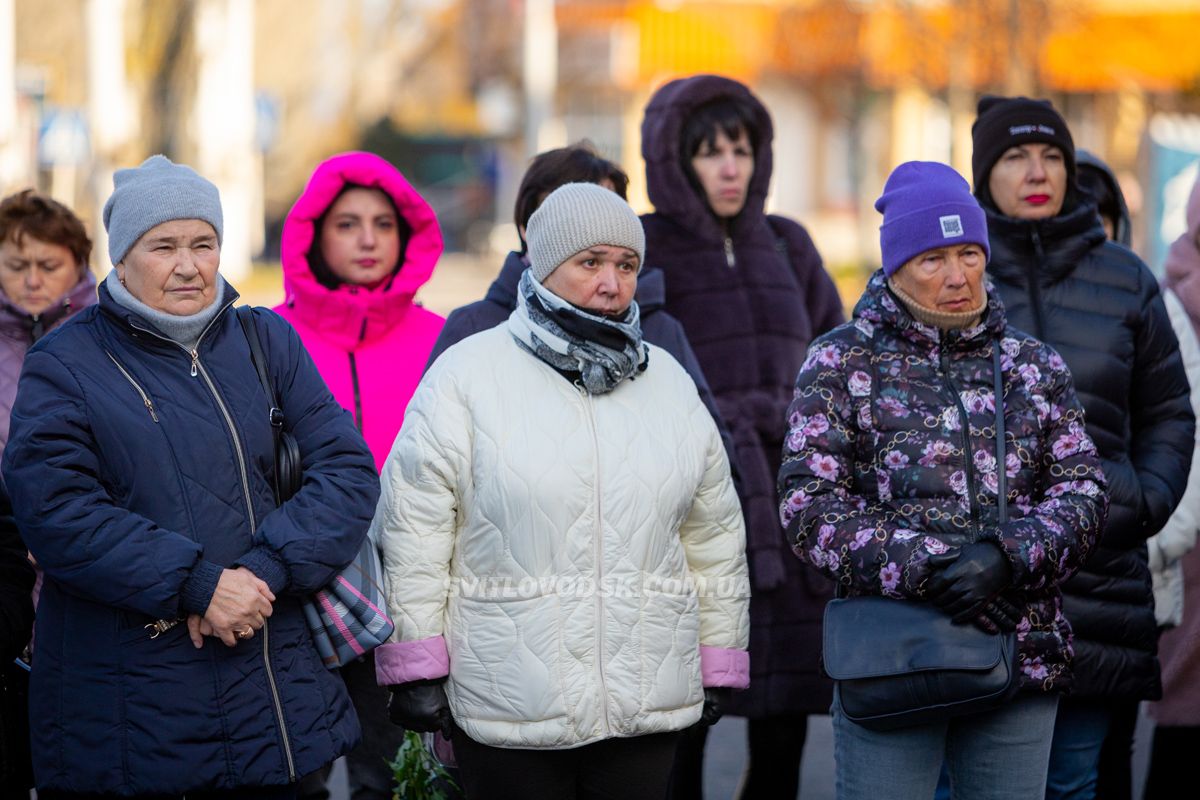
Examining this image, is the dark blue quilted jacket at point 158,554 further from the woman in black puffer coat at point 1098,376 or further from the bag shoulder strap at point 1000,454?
the woman in black puffer coat at point 1098,376

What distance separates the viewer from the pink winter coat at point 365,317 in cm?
526

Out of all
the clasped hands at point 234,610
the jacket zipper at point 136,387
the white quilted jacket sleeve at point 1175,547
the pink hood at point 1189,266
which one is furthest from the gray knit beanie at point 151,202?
the pink hood at point 1189,266

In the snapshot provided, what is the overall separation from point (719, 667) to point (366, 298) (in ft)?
5.45

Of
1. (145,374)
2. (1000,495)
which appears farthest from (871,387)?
(145,374)

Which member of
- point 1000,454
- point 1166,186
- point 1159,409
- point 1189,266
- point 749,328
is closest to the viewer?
point 1000,454

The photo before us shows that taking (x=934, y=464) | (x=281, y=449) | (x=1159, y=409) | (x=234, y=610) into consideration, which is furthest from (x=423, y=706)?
(x=1159, y=409)

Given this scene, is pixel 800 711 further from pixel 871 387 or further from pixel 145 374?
pixel 145 374

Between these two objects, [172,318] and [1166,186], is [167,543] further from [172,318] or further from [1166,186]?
[1166,186]

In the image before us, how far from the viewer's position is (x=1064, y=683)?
13.5 feet

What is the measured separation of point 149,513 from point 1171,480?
2752 mm

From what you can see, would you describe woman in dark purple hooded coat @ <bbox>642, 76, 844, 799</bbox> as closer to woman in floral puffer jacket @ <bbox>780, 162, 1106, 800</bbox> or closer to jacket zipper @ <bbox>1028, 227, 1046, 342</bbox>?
jacket zipper @ <bbox>1028, 227, 1046, 342</bbox>

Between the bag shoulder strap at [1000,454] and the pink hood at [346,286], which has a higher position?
the pink hood at [346,286]

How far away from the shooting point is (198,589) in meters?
3.78

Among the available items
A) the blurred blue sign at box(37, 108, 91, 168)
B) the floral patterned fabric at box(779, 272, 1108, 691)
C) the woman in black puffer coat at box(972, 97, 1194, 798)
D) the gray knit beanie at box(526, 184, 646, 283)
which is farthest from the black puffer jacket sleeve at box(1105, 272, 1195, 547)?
the blurred blue sign at box(37, 108, 91, 168)
